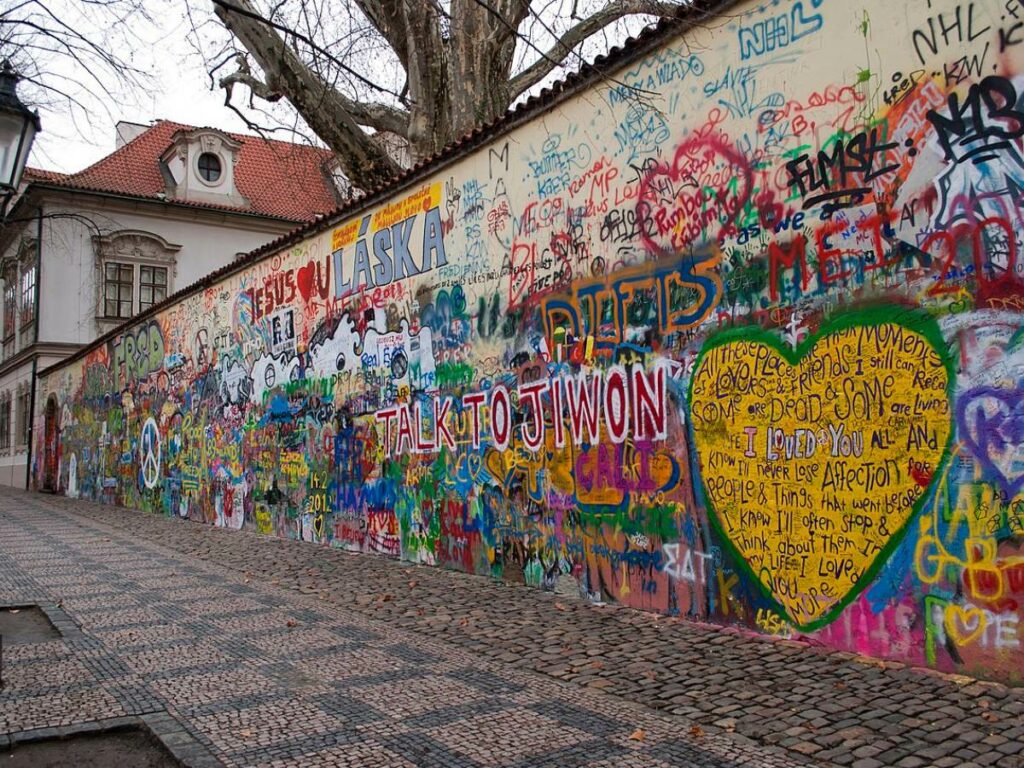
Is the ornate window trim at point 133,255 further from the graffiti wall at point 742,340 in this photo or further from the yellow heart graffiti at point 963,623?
the yellow heart graffiti at point 963,623

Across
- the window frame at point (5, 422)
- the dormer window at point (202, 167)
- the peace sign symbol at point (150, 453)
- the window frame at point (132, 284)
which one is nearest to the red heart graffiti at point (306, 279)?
the peace sign symbol at point (150, 453)

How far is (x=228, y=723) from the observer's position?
4.07m

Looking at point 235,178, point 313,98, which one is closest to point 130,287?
point 235,178

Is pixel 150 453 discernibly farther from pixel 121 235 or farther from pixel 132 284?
pixel 121 235

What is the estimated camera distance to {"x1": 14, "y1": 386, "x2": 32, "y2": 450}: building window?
29188 millimetres

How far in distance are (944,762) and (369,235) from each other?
8.51 m

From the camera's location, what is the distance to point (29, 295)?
95.9 feet

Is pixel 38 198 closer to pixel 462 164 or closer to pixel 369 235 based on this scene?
pixel 369 235

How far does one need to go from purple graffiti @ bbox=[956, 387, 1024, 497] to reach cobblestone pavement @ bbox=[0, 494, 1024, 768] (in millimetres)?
1035

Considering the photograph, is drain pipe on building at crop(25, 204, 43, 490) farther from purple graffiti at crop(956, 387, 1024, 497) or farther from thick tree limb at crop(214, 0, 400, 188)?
purple graffiti at crop(956, 387, 1024, 497)

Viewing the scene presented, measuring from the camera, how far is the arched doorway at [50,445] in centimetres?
2606

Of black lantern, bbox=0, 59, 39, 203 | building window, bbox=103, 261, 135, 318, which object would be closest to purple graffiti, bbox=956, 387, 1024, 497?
black lantern, bbox=0, 59, 39, 203

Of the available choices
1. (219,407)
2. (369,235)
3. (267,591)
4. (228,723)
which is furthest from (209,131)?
(228,723)

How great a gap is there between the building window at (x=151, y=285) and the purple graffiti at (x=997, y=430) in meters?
28.7
